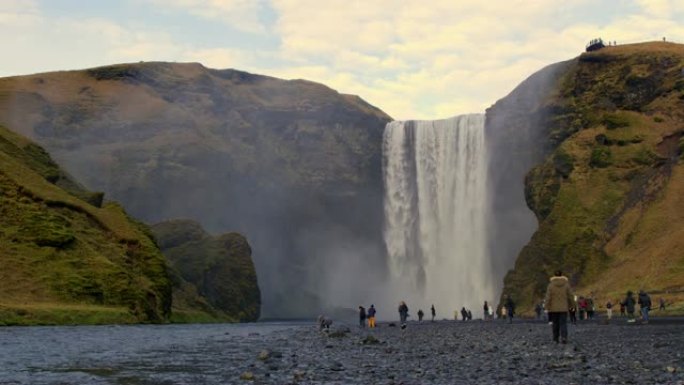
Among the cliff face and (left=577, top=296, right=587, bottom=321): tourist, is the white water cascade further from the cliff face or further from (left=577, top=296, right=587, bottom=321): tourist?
(left=577, top=296, right=587, bottom=321): tourist

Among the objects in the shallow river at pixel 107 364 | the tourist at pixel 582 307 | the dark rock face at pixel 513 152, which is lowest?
the shallow river at pixel 107 364

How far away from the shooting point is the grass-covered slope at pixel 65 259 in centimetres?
5828

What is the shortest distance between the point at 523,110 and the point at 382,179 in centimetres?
3022

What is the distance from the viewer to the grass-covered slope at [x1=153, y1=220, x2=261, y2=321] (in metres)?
107

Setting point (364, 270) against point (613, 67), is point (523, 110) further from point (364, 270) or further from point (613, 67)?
point (364, 270)

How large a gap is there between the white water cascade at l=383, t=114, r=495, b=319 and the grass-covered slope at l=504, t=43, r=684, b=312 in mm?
12301

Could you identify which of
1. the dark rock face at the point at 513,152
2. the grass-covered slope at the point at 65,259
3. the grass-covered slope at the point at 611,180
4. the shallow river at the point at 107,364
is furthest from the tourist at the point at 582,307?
the dark rock face at the point at 513,152

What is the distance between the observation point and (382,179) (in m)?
133

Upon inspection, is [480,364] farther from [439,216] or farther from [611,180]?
[439,216]

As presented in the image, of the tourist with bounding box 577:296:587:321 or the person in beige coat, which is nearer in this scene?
the person in beige coat

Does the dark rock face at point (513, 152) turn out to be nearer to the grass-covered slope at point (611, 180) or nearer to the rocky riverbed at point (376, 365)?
the grass-covered slope at point (611, 180)

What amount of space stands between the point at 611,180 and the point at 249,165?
6980cm

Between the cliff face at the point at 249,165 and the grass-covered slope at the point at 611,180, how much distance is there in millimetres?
44051

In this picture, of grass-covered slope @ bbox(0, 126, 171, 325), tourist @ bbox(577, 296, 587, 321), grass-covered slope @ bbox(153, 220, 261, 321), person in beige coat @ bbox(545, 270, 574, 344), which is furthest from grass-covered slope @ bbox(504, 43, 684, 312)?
person in beige coat @ bbox(545, 270, 574, 344)
